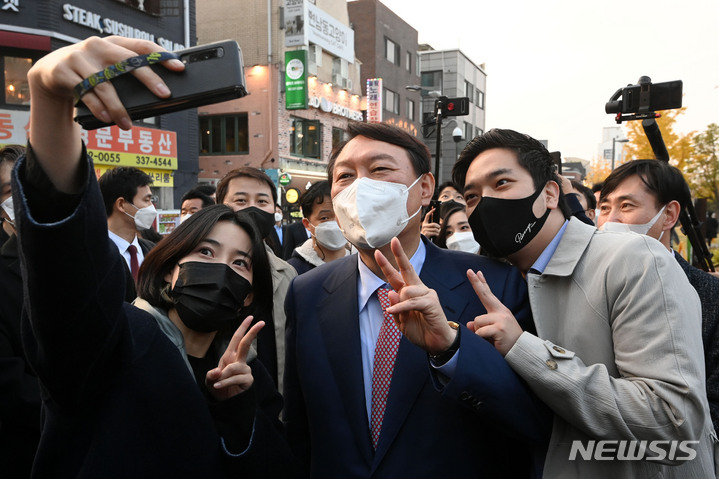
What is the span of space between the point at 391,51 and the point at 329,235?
32038 mm

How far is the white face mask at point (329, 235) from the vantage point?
4137 mm

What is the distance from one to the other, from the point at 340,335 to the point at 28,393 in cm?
149

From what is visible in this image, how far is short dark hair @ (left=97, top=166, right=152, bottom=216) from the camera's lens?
4.49 meters

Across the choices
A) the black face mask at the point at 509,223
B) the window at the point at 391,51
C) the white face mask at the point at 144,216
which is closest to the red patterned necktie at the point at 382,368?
the black face mask at the point at 509,223

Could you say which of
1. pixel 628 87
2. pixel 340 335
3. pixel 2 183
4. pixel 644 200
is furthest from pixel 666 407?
pixel 2 183

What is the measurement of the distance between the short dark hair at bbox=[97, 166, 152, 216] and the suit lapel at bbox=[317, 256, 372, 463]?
317cm

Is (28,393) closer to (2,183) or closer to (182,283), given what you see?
(182,283)

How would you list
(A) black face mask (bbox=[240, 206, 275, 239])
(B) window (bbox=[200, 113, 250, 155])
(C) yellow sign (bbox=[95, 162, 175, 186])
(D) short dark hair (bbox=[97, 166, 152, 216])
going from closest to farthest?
1. (A) black face mask (bbox=[240, 206, 275, 239])
2. (D) short dark hair (bbox=[97, 166, 152, 216])
3. (C) yellow sign (bbox=[95, 162, 175, 186])
4. (B) window (bbox=[200, 113, 250, 155])

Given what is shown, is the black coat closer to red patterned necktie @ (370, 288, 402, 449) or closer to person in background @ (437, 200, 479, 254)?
red patterned necktie @ (370, 288, 402, 449)

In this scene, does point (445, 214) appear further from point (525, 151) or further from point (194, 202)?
point (525, 151)

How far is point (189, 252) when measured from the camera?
2.05 m

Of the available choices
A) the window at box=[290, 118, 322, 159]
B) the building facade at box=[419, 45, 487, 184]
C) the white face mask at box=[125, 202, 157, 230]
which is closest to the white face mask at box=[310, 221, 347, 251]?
the white face mask at box=[125, 202, 157, 230]

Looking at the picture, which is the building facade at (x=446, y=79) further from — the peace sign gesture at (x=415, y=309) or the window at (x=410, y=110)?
the peace sign gesture at (x=415, y=309)

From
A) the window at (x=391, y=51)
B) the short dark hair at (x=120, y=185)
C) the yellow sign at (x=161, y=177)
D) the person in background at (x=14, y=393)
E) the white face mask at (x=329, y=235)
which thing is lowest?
the person in background at (x=14, y=393)
